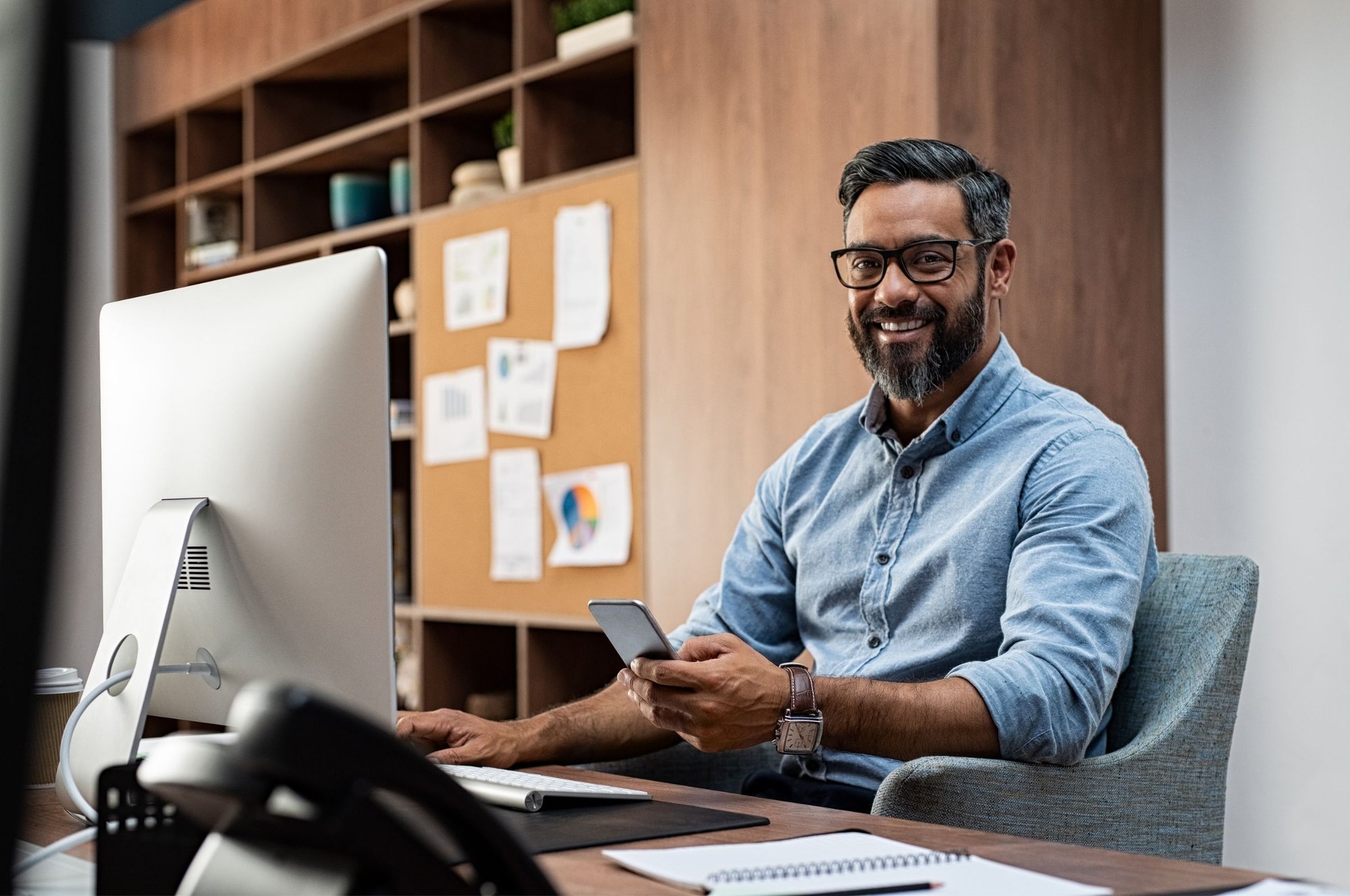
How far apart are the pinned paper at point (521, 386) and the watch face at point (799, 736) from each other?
1.95 metres

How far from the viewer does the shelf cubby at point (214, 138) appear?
491 cm

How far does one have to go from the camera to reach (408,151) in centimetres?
429

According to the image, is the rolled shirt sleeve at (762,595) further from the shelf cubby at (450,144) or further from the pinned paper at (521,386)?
the shelf cubby at (450,144)

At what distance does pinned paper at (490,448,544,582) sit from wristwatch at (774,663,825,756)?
194 cm

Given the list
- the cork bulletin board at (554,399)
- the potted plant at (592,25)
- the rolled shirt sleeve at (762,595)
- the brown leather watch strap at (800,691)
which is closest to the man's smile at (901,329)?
the rolled shirt sleeve at (762,595)

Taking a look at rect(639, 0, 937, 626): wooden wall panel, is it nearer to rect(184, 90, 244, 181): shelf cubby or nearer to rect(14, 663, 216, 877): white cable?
rect(14, 663, 216, 877): white cable

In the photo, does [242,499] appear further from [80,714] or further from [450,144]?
[450,144]

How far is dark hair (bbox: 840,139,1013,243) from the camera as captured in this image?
1.88m

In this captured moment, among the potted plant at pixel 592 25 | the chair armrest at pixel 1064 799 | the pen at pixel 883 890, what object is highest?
the potted plant at pixel 592 25

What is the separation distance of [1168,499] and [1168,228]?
1.75 ft

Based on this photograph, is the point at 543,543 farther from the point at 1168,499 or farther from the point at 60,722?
the point at 60,722

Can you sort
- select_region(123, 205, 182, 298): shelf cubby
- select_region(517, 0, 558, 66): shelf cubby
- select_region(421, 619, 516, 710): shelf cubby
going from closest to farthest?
select_region(517, 0, 558, 66): shelf cubby, select_region(421, 619, 516, 710): shelf cubby, select_region(123, 205, 182, 298): shelf cubby

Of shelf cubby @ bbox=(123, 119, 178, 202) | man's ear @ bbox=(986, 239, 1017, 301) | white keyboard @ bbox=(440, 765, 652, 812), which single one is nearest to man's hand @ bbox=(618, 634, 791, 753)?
white keyboard @ bbox=(440, 765, 652, 812)

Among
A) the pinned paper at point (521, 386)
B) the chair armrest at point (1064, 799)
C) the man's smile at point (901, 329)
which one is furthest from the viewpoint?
the pinned paper at point (521, 386)
